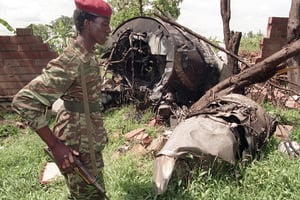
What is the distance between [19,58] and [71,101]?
493cm

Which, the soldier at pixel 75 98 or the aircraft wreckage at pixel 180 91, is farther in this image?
the aircraft wreckage at pixel 180 91

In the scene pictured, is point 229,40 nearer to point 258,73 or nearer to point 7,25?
point 258,73

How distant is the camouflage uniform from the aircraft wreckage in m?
0.76

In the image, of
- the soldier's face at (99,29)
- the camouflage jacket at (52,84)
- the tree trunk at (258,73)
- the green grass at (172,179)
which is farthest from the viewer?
the tree trunk at (258,73)

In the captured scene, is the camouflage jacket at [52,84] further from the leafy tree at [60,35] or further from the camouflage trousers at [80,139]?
the leafy tree at [60,35]

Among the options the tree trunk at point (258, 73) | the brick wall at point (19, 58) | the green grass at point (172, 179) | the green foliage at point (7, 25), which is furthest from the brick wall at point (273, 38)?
the green foliage at point (7, 25)

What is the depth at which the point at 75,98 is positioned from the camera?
2.17m

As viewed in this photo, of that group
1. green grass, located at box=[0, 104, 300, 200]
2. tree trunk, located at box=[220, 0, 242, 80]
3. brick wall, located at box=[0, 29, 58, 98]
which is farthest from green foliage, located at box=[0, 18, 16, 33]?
tree trunk, located at box=[220, 0, 242, 80]

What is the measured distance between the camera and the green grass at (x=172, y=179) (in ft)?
9.49

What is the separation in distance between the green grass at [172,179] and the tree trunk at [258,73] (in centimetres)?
79

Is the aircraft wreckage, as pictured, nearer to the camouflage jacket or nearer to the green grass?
the green grass

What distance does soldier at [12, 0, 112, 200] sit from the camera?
6.31 ft

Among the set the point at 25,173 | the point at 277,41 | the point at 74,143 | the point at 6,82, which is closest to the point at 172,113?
the point at 25,173

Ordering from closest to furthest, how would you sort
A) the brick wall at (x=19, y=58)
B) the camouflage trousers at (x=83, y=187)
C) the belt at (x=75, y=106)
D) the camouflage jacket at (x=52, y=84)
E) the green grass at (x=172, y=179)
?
the camouflage jacket at (x=52, y=84)
the belt at (x=75, y=106)
the camouflage trousers at (x=83, y=187)
the green grass at (x=172, y=179)
the brick wall at (x=19, y=58)
